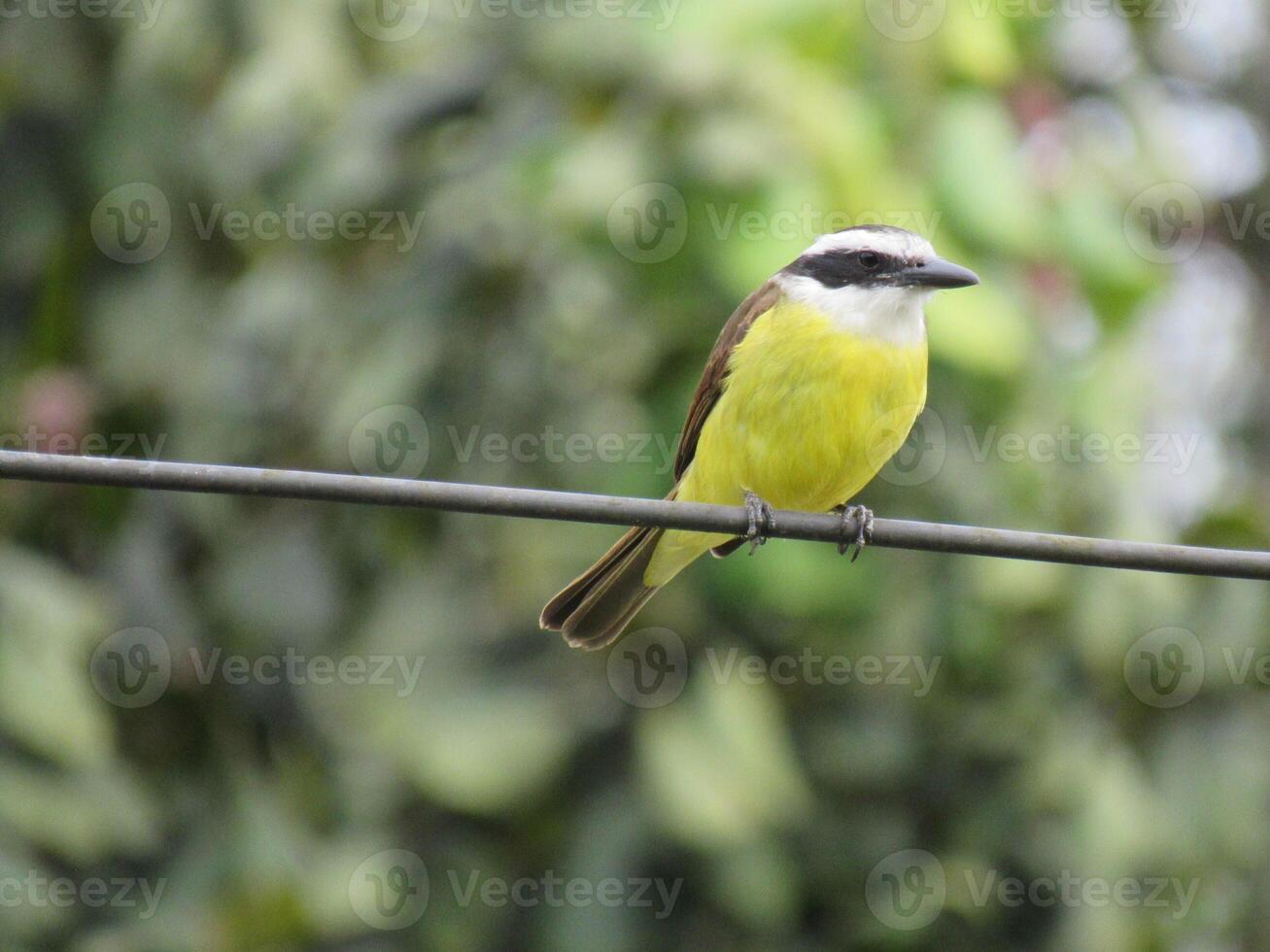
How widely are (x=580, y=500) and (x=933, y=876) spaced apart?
2565 mm

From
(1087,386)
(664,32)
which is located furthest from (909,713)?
(664,32)

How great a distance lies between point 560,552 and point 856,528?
1.27 meters

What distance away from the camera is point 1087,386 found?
4871 mm

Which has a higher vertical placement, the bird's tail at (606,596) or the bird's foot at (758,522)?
the bird's foot at (758,522)

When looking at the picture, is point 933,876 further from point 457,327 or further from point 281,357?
point 281,357
